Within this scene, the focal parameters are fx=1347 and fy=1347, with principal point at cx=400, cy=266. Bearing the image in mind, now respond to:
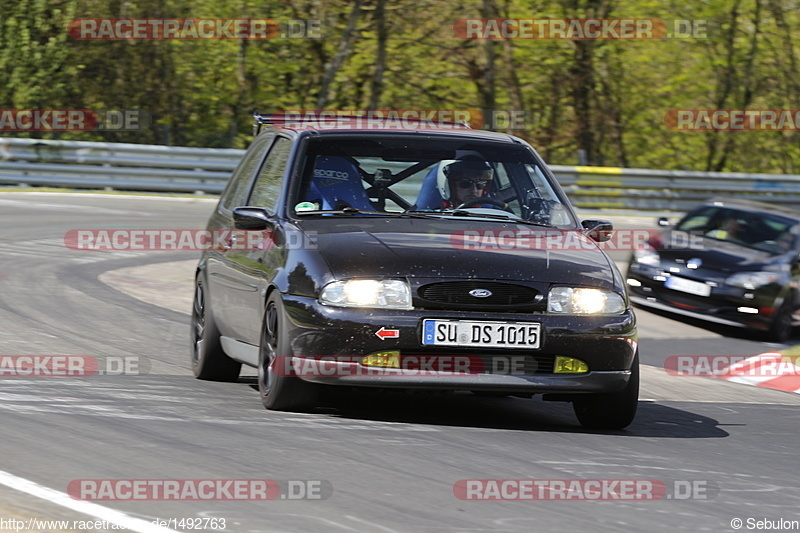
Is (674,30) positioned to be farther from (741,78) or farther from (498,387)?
(498,387)

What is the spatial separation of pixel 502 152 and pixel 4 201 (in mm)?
14281

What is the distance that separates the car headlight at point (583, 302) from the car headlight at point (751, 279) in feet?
25.8

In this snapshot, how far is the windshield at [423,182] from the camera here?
24.8 feet

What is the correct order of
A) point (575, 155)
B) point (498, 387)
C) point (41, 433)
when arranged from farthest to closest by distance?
1. point (575, 155)
2. point (498, 387)
3. point (41, 433)

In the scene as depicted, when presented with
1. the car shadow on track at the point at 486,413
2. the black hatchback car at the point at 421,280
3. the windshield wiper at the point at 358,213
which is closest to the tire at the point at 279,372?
the black hatchback car at the point at 421,280

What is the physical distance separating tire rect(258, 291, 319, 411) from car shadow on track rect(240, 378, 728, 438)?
0.52 ft

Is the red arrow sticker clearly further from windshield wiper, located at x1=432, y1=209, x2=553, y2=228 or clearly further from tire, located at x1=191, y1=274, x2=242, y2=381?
tire, located at x1=191, y1=274, x2=242, y2=381

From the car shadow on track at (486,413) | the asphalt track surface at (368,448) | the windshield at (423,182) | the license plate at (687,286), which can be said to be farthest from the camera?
the license plate at (687,286)

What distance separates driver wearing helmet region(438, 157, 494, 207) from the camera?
777cm

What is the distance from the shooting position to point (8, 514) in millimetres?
4535

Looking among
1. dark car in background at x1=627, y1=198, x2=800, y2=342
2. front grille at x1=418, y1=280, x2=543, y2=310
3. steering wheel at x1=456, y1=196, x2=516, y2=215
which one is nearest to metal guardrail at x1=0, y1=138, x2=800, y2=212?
dark car in background at x1=627, y1=198, x2=800, y2=342

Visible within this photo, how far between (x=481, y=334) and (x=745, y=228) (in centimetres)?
968

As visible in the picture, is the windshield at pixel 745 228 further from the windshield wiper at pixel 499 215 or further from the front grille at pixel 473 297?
the front grille at pixel 473 297

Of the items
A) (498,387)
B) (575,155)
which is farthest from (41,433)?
(575,155)
